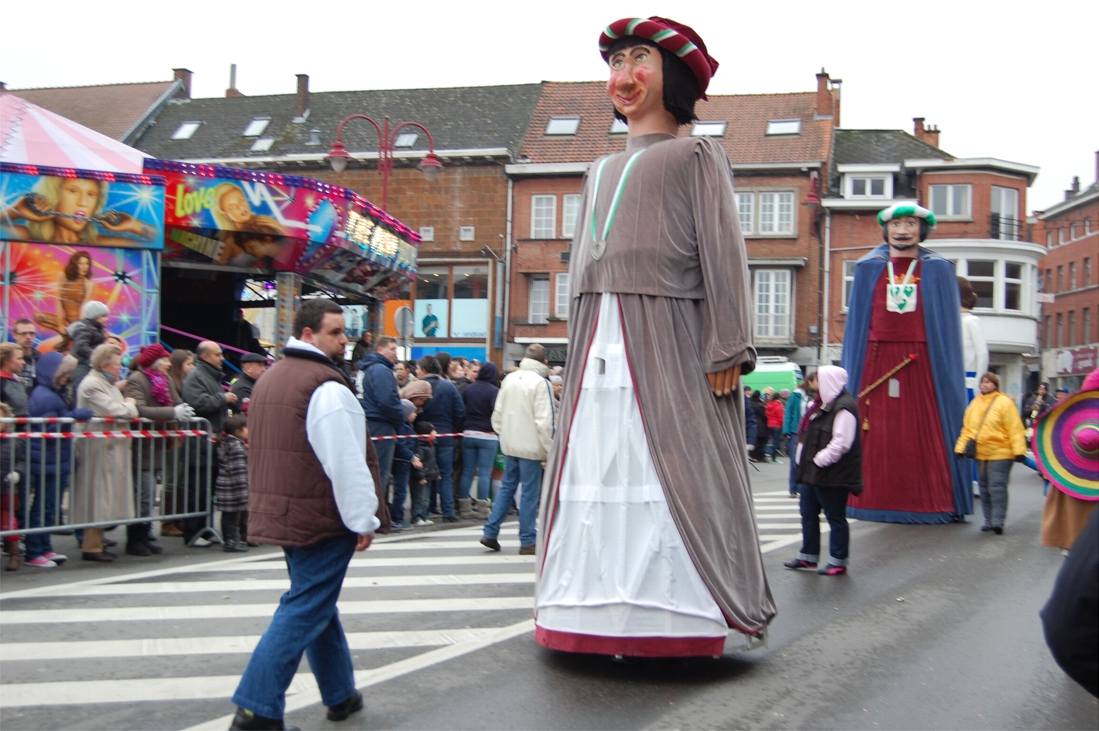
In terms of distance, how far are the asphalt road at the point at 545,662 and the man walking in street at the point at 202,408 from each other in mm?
1468

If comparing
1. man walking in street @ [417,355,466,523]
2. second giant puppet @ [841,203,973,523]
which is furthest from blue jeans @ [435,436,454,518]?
second giant puppet @ [841,203,973,523]

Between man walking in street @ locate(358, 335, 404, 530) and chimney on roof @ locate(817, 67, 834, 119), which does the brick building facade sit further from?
man walking in street @ locate(358, 335, 404, 530)

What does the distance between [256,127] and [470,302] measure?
35.3ft

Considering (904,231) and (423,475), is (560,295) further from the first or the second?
(904,231)

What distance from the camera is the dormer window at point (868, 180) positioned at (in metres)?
39.2

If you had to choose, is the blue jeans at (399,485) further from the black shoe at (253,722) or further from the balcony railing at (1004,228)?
the balcony railing at (1004,228)

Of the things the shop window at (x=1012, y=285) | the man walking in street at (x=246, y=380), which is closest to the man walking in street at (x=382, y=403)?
the man walking in street at (x=246, y=380)

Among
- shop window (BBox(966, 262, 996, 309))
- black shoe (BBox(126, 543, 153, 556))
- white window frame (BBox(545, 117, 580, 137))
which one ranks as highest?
white window frame (BBox(545, 117, 580, 137))

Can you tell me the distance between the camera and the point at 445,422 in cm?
1198

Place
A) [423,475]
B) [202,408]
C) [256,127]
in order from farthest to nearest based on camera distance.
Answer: [256,127] < [423,475] < [202,408]

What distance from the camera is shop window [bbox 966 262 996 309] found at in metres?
40.9

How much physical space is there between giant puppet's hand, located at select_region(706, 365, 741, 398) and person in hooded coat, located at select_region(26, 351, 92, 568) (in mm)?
5514

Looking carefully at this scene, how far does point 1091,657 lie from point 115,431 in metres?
8.10

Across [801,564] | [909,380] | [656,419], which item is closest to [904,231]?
[909,380]
